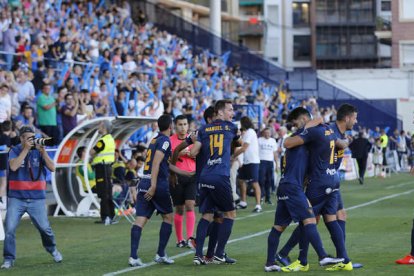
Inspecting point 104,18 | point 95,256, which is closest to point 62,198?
point 95,256

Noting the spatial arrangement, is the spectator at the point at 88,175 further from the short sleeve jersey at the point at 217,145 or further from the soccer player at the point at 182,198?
the short sleeve jersey at the point at 217,145

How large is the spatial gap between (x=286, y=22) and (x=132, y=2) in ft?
162

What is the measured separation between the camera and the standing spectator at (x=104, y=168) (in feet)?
70.7

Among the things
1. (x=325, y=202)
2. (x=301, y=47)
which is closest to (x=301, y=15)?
(x=301, y=47)

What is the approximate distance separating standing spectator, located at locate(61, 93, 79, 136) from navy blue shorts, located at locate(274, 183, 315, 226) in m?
13.0

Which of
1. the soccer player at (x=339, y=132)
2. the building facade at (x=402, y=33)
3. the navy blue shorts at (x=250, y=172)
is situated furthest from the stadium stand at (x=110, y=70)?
the building facade at (x=402, y=33)

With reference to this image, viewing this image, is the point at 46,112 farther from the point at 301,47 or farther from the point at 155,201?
the point at 301,47

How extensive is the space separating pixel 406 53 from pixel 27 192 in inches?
2292

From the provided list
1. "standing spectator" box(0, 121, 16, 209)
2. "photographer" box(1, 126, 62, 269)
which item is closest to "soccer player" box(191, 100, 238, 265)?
"photographer" box(1, 126, 62, 269)

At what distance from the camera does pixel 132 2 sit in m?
48.3

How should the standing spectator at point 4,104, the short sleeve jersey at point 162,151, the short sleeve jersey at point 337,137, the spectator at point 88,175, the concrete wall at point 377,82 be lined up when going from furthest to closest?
1. the concrete wall at point 377,82
2. the standing spectator at point 4,104
3. the spectator at point 88,175
4. the short sleeve jersey at point 162,151
5. the short sleeve jersey at point 337,137

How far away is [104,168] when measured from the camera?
2189 cm

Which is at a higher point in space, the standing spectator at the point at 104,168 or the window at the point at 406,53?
the window at the point at 406,53

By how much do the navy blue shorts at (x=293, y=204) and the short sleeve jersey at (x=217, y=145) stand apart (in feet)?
3.56
